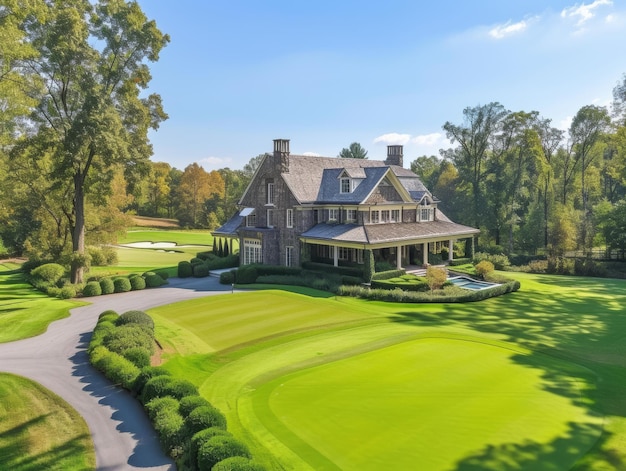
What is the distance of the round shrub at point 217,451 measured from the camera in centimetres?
971

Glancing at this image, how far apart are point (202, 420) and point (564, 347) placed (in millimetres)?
16769

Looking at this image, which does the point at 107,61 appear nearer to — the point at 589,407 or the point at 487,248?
the point at 589,407

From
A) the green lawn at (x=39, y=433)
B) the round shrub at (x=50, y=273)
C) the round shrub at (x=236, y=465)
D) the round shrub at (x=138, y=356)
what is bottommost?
the green lawn at (x=39, y=433)

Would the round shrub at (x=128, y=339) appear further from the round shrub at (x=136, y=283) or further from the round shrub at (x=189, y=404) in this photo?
the round shrub at (x=136, y=283)

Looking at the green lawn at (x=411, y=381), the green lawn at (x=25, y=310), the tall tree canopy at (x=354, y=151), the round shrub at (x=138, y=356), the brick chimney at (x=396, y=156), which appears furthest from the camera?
the tall tree canopy at (x=354, y=151)

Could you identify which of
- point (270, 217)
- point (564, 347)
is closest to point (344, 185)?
point (270, 217)

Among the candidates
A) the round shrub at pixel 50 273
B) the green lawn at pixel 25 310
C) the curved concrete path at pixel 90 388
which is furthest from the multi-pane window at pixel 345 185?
the round shrub at pixel 50 273

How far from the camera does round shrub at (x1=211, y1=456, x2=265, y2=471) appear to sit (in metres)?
9.17

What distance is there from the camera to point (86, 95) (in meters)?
30.8

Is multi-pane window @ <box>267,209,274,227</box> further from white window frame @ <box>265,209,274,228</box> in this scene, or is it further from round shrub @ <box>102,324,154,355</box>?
round shrub @ <box>102,324,154,355</box>

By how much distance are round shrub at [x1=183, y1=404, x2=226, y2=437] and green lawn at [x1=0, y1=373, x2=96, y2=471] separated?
8.04ft

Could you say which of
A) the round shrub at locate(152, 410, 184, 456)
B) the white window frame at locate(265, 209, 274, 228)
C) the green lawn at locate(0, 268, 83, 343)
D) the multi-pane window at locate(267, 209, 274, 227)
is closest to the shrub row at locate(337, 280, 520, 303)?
the multi-pane window at locate(267, 209, 274, 227)

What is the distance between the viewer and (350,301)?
2984 cm

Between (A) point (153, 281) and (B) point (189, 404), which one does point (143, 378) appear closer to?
(B) point (189, 404)
